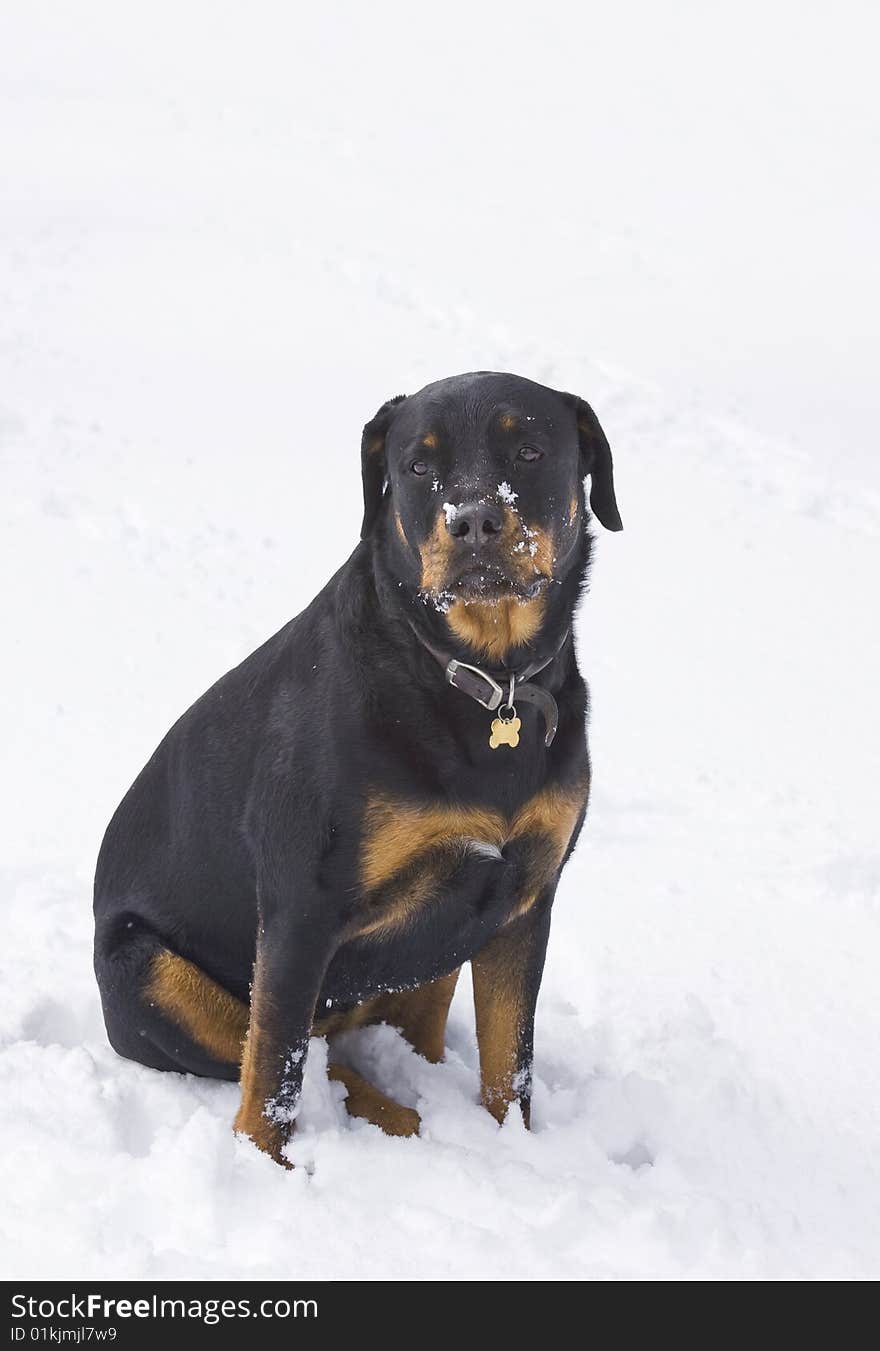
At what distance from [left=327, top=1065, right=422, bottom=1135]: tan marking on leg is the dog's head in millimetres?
1257

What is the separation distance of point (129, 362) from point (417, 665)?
315 inches

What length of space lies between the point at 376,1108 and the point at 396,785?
3.30 feet

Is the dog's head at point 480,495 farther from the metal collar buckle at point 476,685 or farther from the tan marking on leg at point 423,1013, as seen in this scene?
the tan marking on leg at point 423,1013

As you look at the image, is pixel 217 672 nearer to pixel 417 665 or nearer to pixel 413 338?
pixel 417 665

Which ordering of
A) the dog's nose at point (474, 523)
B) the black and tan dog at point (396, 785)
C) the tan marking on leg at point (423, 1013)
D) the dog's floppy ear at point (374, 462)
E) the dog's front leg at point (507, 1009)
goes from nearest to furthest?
the dog's nose at point (474, 523), the black and tan dog at point (396, 785), the dog's floppy ear at point (374, 462), the dog's front leg at point (507, 1009), the tan marking on leg at point (423, 1013)

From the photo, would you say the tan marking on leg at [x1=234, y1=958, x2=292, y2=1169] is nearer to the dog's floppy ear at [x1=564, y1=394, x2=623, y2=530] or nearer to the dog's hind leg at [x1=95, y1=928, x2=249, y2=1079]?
the dog's hind leg at [x1=95, y1=928, x2=249, y2=1079]

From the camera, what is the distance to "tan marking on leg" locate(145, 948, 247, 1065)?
3.62 metres

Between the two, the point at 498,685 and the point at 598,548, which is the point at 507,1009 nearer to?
the point at 498,685

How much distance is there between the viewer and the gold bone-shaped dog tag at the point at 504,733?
330 cm

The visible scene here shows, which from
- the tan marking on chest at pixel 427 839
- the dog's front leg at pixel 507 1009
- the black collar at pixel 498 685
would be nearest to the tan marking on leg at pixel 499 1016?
the dog's front leg at pixel 507 1009

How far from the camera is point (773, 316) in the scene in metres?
12.4

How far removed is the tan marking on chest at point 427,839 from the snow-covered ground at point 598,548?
2.28ft

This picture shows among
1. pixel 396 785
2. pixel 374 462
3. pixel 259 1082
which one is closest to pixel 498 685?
pixel 396 785
